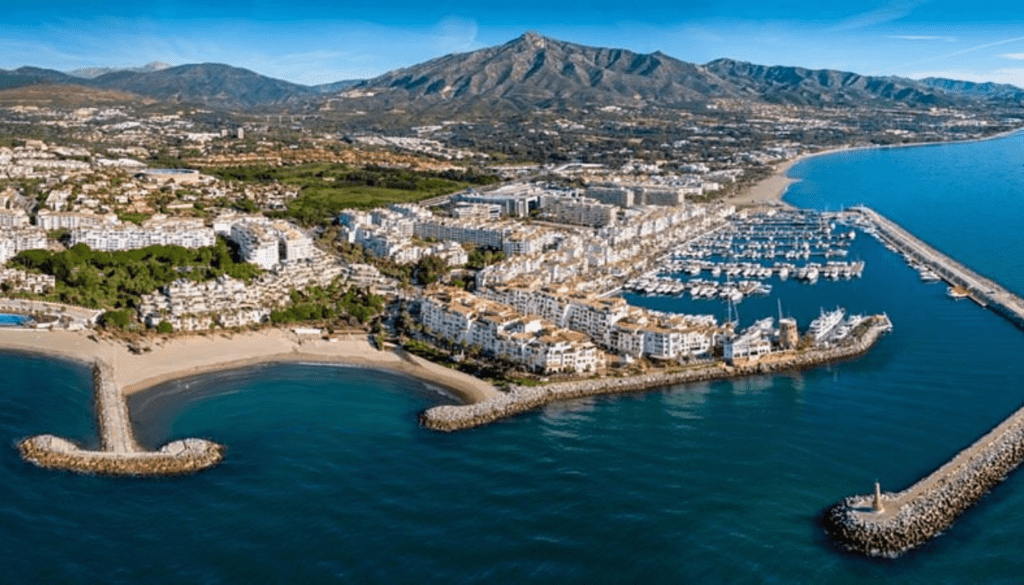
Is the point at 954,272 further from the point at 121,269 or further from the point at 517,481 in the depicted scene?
the point at 121,269

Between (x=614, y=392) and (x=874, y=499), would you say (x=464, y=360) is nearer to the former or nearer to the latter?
(x=614, y=392)

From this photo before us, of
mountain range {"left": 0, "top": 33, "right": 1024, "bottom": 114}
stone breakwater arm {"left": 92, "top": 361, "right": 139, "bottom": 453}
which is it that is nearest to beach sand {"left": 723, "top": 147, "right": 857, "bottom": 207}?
stone breakwater arm {"left": 92, "top": 361, "right": 139, "bottom": 453}

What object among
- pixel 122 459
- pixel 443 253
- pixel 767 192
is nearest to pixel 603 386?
pixel 122 459

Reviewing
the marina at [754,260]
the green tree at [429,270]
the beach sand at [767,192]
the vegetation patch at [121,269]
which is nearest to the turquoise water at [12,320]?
the vegetation patch at [121,269]

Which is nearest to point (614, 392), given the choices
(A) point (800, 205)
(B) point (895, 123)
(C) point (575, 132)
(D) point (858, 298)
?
(D) point (858, 298)

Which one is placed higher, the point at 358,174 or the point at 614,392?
the point at 358,174

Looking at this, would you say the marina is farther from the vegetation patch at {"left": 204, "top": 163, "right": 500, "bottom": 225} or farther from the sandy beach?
the vegetation patch at {"left": 204, "top": 163, "right": 500, "bottom": 225}

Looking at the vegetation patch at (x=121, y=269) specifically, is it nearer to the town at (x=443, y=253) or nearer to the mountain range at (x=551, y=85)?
the town at (x=443, y=253)
